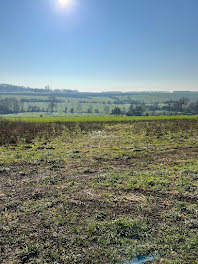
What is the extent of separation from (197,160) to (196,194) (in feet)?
16.7

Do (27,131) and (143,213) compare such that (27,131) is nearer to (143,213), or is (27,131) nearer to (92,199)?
(92,199)

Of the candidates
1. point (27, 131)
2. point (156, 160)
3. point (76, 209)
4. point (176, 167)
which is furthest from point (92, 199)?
point (27, 131)

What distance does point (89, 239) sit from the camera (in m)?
4.64

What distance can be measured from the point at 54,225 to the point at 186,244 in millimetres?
3170

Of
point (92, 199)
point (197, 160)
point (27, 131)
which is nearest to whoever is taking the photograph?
point (92, 199)

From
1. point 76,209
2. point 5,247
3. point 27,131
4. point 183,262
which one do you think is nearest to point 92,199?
point 76,209

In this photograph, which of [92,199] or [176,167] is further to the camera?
[176,167]

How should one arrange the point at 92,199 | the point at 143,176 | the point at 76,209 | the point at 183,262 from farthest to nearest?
1. the point at 143,176
2. the point at 92,199
3. the point at 76,209
4. the point at 183,262

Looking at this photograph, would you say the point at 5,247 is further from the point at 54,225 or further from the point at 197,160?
the point at 197,160

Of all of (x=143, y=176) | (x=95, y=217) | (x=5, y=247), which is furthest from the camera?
(x=143, y=176)

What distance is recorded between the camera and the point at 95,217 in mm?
5637

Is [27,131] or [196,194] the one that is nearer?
[196,194]

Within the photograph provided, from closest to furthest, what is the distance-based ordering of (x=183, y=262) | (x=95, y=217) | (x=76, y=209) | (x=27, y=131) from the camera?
(x=183, y=262), (x=95, y=217), (x=76, y=209), (x=27, y=131)

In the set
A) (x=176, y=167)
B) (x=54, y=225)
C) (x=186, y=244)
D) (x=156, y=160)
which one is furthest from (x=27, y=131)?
(x=186, y=244)
